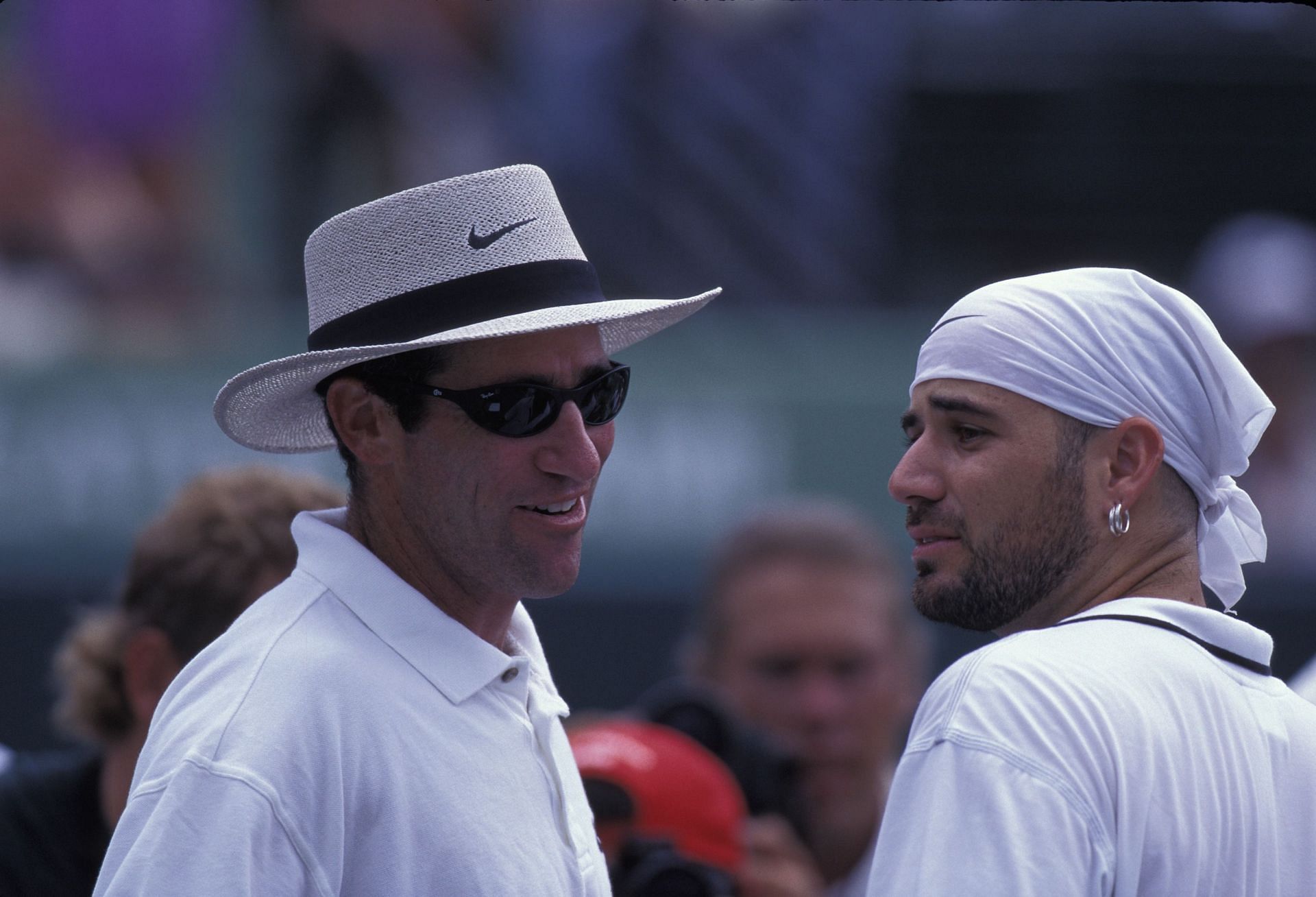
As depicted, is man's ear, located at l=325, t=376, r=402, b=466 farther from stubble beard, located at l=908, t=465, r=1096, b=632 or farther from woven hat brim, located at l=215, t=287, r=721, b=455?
stubble beard, located at l=908, t=465, r=1096, b=632

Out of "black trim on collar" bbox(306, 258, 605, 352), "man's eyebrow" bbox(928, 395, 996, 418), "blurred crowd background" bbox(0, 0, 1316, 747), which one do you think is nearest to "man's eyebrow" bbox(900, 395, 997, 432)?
"man's eyebrow" bbox(928, 395, 996, 418)

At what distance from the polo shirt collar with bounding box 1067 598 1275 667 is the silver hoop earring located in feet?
0.33

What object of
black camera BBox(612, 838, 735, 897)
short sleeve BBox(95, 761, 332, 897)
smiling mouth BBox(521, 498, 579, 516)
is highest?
smiling mouth BBox(521, 498, 579, 516)

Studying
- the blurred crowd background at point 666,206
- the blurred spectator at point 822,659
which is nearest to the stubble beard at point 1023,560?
the blurred spectator at point 822,659

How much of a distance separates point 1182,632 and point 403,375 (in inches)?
42.6

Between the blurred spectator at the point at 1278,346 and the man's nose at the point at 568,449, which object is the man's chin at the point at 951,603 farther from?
the blurred spectator at the point at 1278,346

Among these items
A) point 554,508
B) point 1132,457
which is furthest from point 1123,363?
point 554,508

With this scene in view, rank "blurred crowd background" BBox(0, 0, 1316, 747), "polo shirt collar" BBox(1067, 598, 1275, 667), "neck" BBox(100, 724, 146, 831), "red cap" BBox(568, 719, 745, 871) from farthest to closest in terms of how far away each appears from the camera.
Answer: "blurred crowd background" BBox(0, 0, 1316, 747), "red cap" BBox(568, 719, 745, 871), "neck" BBox(100, 724, 146, 831), "polo shirt collar" BBox(1067, 598, 1275, 667)

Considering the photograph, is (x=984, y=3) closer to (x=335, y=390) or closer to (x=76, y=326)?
(x=76, y=326)

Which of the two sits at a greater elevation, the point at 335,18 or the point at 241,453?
the point at 335,18

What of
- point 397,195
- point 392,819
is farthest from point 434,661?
point 397,195

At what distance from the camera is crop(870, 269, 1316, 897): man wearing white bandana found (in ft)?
6.26

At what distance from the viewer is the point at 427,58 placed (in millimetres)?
7773

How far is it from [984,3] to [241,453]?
4491mm
